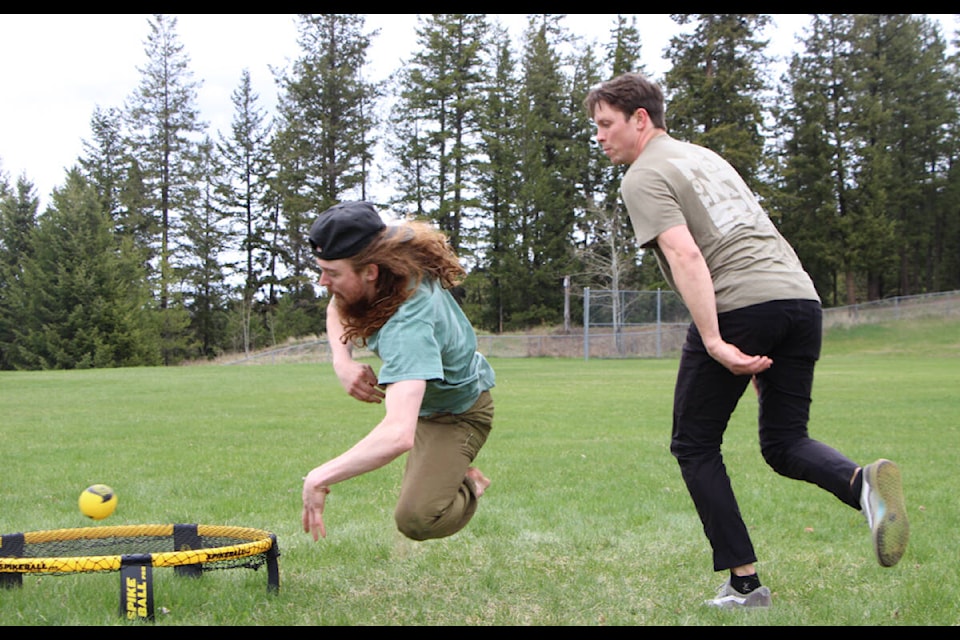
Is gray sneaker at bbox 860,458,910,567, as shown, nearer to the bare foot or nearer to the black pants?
the black pants

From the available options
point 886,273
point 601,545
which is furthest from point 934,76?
point 601,545

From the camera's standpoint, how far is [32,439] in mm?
11297

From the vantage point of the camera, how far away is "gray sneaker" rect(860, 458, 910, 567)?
3.49 m

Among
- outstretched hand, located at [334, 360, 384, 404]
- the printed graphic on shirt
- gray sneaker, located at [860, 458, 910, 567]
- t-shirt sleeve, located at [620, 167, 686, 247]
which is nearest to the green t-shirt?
outstretched hand, located at [334, 360, 384, 404]

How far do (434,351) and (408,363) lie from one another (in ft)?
0.50

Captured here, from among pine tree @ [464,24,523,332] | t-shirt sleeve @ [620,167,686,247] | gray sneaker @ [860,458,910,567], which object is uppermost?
pine tree @ [464,24,523,332]

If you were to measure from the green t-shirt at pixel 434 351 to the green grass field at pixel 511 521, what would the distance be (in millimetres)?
963

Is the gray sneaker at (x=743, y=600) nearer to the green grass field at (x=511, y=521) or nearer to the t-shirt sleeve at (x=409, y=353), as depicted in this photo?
the green grass field at (x=511, y=521)

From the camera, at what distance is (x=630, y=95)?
3871mm

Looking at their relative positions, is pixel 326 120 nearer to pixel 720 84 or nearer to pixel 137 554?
pixel 720 84

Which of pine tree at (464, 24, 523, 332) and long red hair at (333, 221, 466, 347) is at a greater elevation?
pine tree at (464, 24, 523, 332)

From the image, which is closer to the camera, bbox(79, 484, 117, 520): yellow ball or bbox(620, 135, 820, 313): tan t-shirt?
bbox(620, 135, 820, 313): tan t-shirt

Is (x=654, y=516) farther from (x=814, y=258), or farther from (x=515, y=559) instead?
(x=814, y=258)

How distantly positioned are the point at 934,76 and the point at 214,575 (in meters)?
63.1
